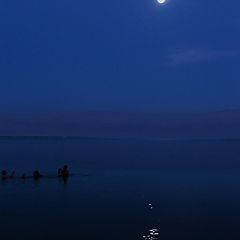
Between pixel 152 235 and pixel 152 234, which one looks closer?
pixel 152 235

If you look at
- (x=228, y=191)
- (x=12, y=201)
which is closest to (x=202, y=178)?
(x=228, y=191)

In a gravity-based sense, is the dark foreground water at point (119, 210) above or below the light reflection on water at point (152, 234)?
above

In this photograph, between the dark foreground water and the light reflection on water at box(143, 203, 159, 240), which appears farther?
the dark foreground water

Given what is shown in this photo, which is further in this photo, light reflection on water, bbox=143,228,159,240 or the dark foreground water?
the dark foreground water

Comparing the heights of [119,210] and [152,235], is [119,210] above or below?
above

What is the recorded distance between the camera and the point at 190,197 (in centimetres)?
4206

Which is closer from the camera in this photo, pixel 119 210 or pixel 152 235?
pixel 152 235

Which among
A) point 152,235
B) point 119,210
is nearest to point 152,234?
point 152,235

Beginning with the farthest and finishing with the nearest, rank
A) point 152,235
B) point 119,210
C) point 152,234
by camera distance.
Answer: point 119,210, point 152,234, point 152,235

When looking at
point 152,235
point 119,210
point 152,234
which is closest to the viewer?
point 152,235

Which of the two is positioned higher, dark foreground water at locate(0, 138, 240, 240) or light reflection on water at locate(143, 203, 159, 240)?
dark foreground water at locate(0, 138, 240, 240)

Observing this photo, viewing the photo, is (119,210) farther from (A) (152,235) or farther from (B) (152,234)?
(A) (152,235)

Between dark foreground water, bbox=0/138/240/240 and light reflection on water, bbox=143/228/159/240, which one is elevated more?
dark foreground water, bbox=0/138/240/240

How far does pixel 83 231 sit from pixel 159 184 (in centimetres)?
2641
